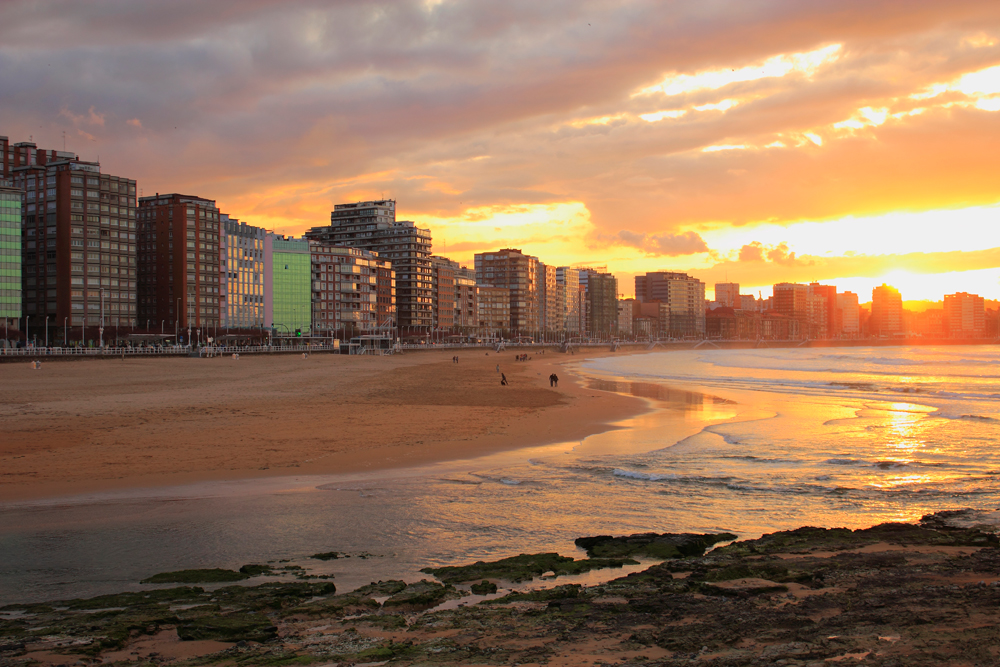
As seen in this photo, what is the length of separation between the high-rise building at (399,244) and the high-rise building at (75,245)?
217ft

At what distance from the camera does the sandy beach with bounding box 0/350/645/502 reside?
16.9 metres

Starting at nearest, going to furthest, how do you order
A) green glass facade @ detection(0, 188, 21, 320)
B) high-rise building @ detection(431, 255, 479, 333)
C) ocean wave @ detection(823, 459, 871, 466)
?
ocean wave @ detection(823, 459, 871, 466), green glass facade @ detection(0, 188, 21, 320), high-rise building @ detection(431, 255, 479, 333)

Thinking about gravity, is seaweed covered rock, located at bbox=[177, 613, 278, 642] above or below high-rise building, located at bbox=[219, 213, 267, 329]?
below

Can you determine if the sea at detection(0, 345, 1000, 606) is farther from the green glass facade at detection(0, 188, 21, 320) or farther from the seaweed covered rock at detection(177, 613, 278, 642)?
the green glass facade at detection(0, 188, 21, 320)

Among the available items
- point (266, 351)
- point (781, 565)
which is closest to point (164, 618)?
point (781, 565)

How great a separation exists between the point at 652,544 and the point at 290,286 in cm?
14226

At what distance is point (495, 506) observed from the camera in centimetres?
1348

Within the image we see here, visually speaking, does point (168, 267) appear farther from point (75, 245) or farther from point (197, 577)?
point (197, 577)

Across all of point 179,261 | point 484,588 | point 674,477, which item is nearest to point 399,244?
point 179,261

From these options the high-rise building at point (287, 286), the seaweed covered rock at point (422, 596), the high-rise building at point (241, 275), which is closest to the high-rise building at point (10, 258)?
the high-rise building at point (241, 275)

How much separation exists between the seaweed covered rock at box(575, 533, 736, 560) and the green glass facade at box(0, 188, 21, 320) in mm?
113661

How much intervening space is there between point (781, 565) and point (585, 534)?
3.30 m

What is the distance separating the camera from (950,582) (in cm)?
823

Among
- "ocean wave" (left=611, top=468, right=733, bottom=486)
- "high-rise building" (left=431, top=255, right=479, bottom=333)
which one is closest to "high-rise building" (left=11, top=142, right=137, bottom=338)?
"high-rise building" (left=431, top=255, right=479, bottom=333)
